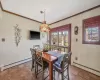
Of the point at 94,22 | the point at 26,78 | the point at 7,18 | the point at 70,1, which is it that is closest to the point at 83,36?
the point at 94,22

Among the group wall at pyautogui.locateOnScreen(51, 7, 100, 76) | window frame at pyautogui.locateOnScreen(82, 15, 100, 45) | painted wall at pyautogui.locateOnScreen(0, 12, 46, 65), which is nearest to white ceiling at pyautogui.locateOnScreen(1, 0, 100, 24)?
wall at pyautogui.locateOnScreen(51, 7, 100, 76)

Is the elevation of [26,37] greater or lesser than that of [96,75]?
greater

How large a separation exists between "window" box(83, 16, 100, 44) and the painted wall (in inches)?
109

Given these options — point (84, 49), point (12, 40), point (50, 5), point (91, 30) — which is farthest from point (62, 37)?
point (12, 40)

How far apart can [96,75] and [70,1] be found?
263 centimetres

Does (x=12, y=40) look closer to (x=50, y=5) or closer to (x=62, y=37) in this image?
(x=50, y=5)

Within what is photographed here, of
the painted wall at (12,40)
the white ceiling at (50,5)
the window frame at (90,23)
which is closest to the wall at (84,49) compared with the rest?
the window frame at (90,23)

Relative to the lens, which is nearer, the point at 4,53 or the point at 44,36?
the point at 4,53

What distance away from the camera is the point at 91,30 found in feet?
8.34

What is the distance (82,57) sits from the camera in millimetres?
2781

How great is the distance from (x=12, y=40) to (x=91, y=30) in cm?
332

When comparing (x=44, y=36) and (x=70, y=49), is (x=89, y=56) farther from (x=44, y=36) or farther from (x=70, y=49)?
(x=44, y=36)

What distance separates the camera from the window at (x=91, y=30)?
7.66ft

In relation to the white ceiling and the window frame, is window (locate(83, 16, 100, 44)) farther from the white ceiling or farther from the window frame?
the white ceiling
